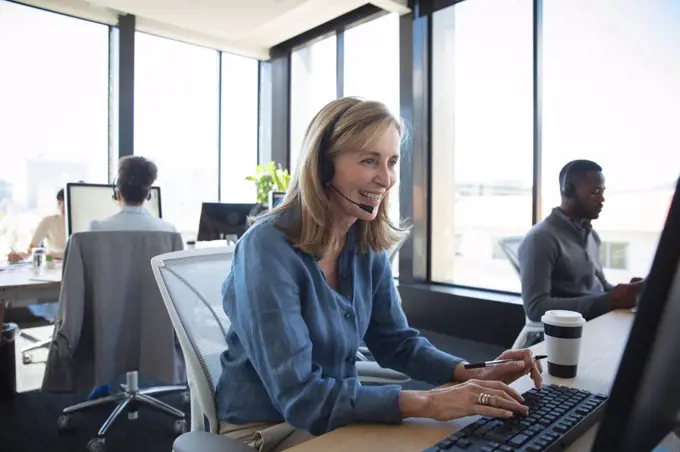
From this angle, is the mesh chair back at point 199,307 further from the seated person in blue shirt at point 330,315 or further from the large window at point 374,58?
the large window at point 374,58

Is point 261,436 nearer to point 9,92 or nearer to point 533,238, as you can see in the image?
point 533,238

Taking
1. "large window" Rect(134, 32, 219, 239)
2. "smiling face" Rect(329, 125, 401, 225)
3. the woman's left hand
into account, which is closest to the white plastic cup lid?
the woman's left hand

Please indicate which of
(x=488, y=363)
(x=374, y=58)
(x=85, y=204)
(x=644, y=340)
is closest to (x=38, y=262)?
(x=85, y=204)

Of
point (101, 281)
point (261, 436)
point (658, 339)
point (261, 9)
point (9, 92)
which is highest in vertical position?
point (261, 9)

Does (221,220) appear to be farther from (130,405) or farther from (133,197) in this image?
(130,405)

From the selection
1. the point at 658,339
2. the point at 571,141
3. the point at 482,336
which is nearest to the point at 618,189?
the point at 571,141

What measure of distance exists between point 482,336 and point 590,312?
231 cm

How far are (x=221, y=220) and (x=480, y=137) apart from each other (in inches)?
97.4

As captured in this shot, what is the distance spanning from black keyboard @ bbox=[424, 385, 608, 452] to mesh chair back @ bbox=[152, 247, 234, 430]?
57cm

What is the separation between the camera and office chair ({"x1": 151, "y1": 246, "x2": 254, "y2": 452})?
1.06m

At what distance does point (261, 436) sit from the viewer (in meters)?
0.92

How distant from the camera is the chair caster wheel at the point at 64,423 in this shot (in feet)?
7.89

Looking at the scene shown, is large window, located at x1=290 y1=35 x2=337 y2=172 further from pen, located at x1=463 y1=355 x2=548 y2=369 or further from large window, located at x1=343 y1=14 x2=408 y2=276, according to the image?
pen, located at x1=463 y1=355 x2=548 y2=369

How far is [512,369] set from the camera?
1041 mm
